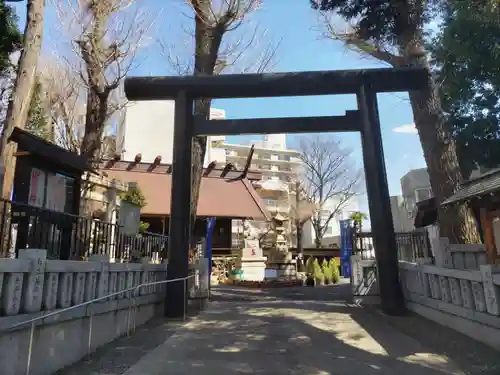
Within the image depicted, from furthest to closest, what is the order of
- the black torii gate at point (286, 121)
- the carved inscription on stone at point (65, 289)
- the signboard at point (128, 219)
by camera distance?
the signboard at point (128, 219) → the black torii gate at point (286, 121) → the carved inscription on stone at point (65, 289)

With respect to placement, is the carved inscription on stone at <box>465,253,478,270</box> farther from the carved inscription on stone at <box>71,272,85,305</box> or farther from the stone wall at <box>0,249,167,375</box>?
the carved inscription on stone at <box>71,272,85,305</box>

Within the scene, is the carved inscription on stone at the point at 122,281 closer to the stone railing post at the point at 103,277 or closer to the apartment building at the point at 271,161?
the stone railing post at the point at 103,277

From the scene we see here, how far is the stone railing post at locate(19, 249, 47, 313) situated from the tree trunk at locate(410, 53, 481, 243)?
752 cm

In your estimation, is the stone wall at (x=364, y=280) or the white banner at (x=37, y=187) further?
the stone wall at (x=364, y=280)

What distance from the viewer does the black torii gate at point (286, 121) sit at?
294 inches

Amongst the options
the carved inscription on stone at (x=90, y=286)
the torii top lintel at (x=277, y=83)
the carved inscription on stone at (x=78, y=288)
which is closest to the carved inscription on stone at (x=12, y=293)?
the carved inscription on stone at (x=78, y=288)

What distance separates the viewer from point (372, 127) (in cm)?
787

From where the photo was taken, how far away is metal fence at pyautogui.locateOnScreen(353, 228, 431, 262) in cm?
991

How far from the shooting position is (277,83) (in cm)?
808

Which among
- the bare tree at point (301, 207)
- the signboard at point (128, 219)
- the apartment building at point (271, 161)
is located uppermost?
the apartment building at point (271, 161)

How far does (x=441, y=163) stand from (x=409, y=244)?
10.1 feet

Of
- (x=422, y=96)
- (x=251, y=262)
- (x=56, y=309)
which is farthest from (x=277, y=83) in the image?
(x=251, y=262)

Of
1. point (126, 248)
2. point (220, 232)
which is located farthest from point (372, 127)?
point (220, 232)

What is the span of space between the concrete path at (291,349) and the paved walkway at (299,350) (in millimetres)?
10
